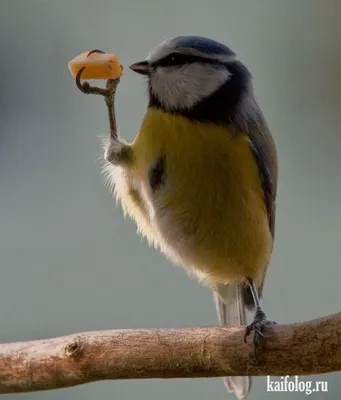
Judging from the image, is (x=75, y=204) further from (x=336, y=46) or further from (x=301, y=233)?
A: (x=336, y=46)

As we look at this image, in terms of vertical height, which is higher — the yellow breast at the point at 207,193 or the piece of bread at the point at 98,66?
the piece of bread at the point at 98,66

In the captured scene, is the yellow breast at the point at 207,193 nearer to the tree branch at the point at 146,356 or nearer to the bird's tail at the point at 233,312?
the bird's tail at the point at 233,312

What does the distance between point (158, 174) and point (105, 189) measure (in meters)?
0.28

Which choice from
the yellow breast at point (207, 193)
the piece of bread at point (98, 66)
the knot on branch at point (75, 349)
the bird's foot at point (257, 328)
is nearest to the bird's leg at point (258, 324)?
the bird's foot at point (257, 328)

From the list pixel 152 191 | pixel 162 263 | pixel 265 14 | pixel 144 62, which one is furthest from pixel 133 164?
pixel 265 14

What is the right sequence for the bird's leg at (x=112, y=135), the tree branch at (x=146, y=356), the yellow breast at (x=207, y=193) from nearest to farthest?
the tree branch at (x=146, y=356) < the yellow breast at (x=207, y=193) < the bird's leg at (x=112, y=135)

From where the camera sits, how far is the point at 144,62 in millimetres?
1649

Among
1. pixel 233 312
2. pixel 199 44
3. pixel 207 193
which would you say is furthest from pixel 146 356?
pixel 199 44

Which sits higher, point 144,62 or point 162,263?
point 144,62

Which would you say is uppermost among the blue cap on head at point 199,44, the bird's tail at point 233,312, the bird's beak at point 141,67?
the blue cap on head at point 199,44

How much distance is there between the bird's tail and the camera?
5.80 ft

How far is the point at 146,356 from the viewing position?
1382mm

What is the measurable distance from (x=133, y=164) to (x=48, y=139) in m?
0.49

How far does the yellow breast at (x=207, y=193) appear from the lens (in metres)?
1.59
